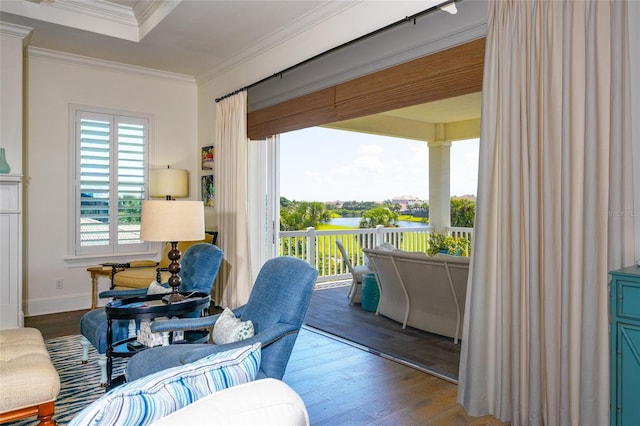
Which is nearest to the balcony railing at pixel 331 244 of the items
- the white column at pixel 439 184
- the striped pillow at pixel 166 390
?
the white column at pixel 439 184

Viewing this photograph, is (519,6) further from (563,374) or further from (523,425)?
(523,425)

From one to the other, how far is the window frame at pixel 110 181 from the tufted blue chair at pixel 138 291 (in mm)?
1903

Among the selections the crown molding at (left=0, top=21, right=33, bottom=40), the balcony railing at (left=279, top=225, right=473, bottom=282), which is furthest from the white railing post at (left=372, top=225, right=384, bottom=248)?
the crown molding at (left=0, top=21, right=33, bottom=40)

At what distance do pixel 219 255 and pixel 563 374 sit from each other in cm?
250

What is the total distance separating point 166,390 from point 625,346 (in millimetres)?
1942

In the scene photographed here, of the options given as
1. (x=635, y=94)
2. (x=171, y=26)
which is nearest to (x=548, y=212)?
(x=635, y=94)

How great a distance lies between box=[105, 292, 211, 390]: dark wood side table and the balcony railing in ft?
12.4

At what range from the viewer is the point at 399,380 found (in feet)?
10.4

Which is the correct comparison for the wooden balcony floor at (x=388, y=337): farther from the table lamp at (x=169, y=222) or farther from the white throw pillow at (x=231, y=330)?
the table lamp at (x=169, y=222)

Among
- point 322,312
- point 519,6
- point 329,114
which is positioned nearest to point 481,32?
point 519,6

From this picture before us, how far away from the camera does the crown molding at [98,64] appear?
5055mm

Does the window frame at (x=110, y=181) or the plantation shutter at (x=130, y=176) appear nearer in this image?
the window frame at (x=110, y=181)

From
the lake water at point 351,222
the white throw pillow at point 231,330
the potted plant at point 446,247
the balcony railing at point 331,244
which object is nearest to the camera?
the white throw pillow at point 231,330

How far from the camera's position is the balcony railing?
714 centimetres
